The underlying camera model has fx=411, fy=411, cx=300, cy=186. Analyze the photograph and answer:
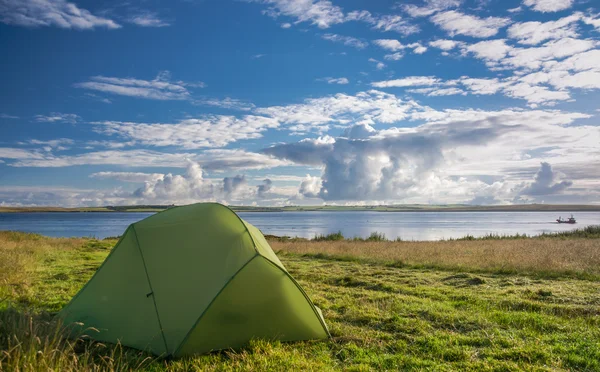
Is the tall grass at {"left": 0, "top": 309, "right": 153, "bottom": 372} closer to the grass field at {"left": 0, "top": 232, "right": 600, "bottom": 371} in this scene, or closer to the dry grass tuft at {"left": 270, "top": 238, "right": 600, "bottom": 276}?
the grass field at {"left": 0, "top": 232, "right": 600, "bottom": 371}

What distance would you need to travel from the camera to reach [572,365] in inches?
260

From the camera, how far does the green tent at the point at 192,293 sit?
7.01m

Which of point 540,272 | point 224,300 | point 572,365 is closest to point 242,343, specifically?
point 224,300

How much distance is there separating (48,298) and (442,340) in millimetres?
10054

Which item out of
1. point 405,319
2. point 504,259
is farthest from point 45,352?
point 504,259

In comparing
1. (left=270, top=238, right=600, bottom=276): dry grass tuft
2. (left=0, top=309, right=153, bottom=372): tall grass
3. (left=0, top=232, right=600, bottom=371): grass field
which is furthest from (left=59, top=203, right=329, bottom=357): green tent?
(left=270, top=238, right=600, bottom=276): dry grass tuft

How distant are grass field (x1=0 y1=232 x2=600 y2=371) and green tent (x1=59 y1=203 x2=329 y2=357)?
12.4 inches

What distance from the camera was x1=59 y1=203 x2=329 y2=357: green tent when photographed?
7008mm

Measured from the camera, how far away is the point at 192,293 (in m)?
7.21

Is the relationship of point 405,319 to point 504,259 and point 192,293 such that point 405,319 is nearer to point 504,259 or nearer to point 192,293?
point 192,293

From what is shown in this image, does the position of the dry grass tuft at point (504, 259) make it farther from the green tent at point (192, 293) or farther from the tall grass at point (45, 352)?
the tall grass at point (45, 352)

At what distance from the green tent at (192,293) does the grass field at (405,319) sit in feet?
1.03

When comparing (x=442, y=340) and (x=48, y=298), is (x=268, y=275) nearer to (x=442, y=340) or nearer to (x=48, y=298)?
(x=442, y=340)

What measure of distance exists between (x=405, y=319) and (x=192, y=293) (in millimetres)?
4682
